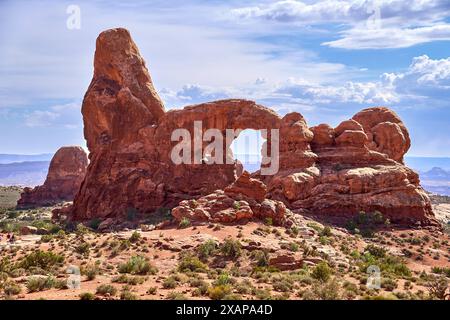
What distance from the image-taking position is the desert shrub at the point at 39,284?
2048 centimetres

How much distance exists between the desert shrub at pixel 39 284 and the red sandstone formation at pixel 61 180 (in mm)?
62557

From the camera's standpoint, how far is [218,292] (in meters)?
19.1

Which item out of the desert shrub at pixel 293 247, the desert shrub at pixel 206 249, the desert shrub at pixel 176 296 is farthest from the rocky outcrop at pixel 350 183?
the desert shrub at pixel 176 296

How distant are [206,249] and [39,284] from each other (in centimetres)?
1034

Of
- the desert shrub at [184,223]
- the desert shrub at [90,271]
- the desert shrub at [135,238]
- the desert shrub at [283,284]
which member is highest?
the desert shrub at [184,223]

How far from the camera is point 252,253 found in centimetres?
2902

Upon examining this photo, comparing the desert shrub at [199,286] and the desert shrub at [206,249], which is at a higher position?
the desert shrub at [206,249]

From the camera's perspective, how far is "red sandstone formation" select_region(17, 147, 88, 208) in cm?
8200

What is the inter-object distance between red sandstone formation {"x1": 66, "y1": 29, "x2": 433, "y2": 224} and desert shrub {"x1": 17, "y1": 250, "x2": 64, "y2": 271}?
70.1ft

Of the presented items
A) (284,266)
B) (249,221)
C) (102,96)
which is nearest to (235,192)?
(249,221)

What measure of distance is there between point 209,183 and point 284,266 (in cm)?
2287

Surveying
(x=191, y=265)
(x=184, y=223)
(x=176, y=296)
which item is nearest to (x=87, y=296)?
(x=176, y=296)

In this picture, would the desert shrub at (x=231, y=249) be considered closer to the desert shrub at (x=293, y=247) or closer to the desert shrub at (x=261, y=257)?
the desert shrub at (x=261, y=257)

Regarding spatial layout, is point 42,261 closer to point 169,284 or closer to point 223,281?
point 169,284
